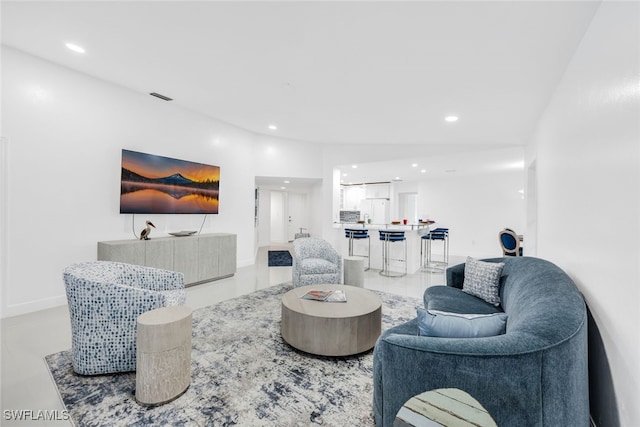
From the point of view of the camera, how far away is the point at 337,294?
2.98m

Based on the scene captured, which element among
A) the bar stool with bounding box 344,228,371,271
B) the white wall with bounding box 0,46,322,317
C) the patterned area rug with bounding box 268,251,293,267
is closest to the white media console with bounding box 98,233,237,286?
the white wall with bounding box 0,46,322,317

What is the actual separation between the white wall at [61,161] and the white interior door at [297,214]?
6.43 m

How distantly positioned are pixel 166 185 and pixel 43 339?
255cm

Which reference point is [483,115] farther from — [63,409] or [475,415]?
[63,409]

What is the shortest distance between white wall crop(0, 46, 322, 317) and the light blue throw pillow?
426 cm

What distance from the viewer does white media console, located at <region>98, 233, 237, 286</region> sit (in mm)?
3798

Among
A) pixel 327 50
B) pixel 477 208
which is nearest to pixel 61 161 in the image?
pixel 327 50

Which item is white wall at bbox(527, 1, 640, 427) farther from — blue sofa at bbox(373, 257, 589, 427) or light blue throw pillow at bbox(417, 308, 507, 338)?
light blue throw pillow at bbox(417, 308, 507, 338)

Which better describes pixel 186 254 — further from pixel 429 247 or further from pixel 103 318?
pixel 429 247

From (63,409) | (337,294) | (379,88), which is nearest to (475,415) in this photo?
(337,294)

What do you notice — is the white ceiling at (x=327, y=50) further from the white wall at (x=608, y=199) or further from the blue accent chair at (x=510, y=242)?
the blue accent chair at (x=510, y=242)

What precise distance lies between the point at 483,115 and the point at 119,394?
5239 millimetres

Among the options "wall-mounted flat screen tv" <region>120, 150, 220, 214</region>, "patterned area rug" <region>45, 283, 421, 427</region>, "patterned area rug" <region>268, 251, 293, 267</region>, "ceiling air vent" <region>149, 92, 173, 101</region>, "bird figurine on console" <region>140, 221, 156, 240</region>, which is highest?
"ceiling air vent" <region>149, 92, 173, 101</region>

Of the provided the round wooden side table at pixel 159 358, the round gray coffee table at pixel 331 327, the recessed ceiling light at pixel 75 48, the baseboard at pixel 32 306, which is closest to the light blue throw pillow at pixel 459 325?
the round gray coffee table at pixel 331 327
